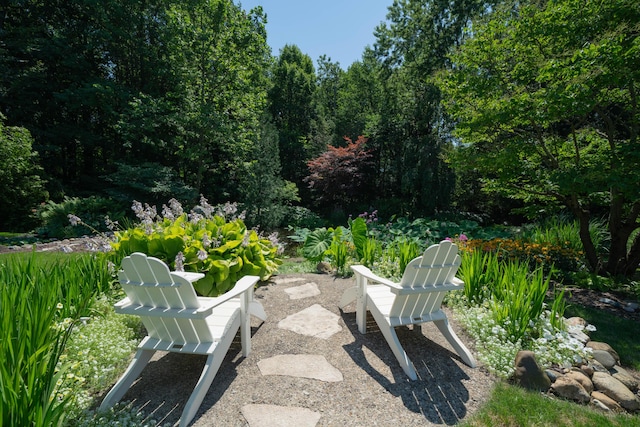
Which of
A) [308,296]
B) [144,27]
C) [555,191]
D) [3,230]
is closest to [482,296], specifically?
[308,296]

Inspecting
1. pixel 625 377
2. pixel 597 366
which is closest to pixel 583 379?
pixel 597 366

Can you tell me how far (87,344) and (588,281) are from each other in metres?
5.92

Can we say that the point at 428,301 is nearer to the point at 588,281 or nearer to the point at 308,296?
the point at 308,296

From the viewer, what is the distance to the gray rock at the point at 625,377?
7.34 ft

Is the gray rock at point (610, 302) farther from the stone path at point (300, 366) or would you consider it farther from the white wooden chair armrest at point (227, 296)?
the white wooden chair armrest at point (227, 296)

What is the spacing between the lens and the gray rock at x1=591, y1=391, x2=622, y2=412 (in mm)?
1990

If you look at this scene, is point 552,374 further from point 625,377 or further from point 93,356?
point 93,356

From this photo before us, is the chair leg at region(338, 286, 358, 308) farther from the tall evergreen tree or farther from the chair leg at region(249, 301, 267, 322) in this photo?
the tall evergreen tree

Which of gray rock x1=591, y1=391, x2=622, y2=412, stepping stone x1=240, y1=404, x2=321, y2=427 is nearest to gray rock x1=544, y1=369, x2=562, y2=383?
gray rock x1=591, y1=391, x2=622, y2=412

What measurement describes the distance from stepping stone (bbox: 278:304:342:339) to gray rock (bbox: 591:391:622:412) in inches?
72.8

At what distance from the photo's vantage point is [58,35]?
10617 millimetres

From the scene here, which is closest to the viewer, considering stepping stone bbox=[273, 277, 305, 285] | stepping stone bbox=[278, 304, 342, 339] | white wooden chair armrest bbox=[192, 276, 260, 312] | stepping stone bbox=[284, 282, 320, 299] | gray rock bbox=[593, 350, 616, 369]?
white wooden chair armrest bbox=[192, 276, 260, 312]

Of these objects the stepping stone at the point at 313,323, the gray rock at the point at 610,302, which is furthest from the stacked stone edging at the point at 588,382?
the gray rock at the point at 610,302

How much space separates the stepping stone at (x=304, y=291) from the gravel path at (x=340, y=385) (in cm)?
87
